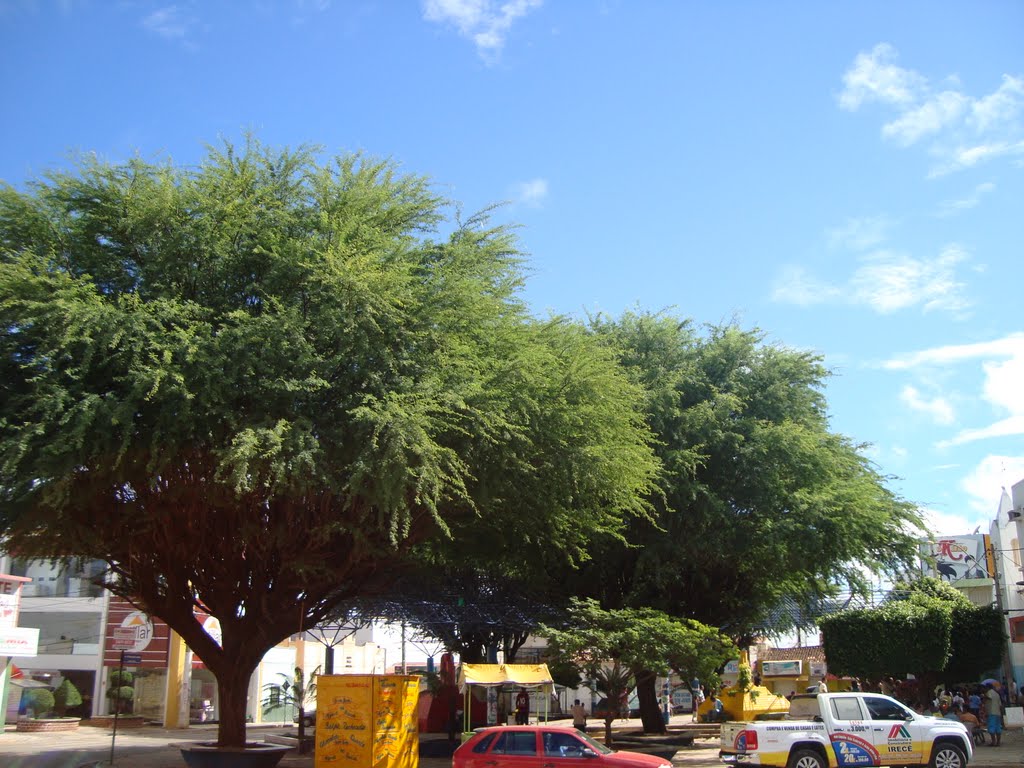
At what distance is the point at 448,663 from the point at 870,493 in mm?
16860

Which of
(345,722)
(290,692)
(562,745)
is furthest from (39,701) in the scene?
(562,745)

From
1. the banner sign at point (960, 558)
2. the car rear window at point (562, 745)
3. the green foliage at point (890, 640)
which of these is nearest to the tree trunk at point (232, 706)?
the car rear window at point (562, 745)

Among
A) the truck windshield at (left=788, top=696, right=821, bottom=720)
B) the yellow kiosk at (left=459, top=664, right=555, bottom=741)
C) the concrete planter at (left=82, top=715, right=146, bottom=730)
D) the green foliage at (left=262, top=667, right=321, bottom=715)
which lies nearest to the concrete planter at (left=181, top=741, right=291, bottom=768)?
the yellow kiosk at (left=459, top=664, right=555, bottom=741)

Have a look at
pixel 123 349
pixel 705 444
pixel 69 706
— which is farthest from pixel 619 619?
pixel 69 706

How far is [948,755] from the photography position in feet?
59.8

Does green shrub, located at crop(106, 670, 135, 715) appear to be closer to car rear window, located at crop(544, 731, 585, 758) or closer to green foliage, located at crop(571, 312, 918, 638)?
green foliage, located at crop(571, 312, 918, 638)

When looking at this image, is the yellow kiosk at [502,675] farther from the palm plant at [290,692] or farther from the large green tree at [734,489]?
the palm plant at [290,692]

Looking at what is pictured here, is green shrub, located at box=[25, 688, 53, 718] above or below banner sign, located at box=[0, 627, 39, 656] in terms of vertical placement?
below

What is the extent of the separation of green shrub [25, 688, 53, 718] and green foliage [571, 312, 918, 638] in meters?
23.2

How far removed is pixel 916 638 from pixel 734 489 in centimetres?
1045

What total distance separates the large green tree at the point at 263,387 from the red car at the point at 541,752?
14.7ft

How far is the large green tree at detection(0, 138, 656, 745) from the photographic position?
17.4 meters

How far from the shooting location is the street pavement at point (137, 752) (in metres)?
22.5

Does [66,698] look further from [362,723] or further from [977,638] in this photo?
[977,638]
